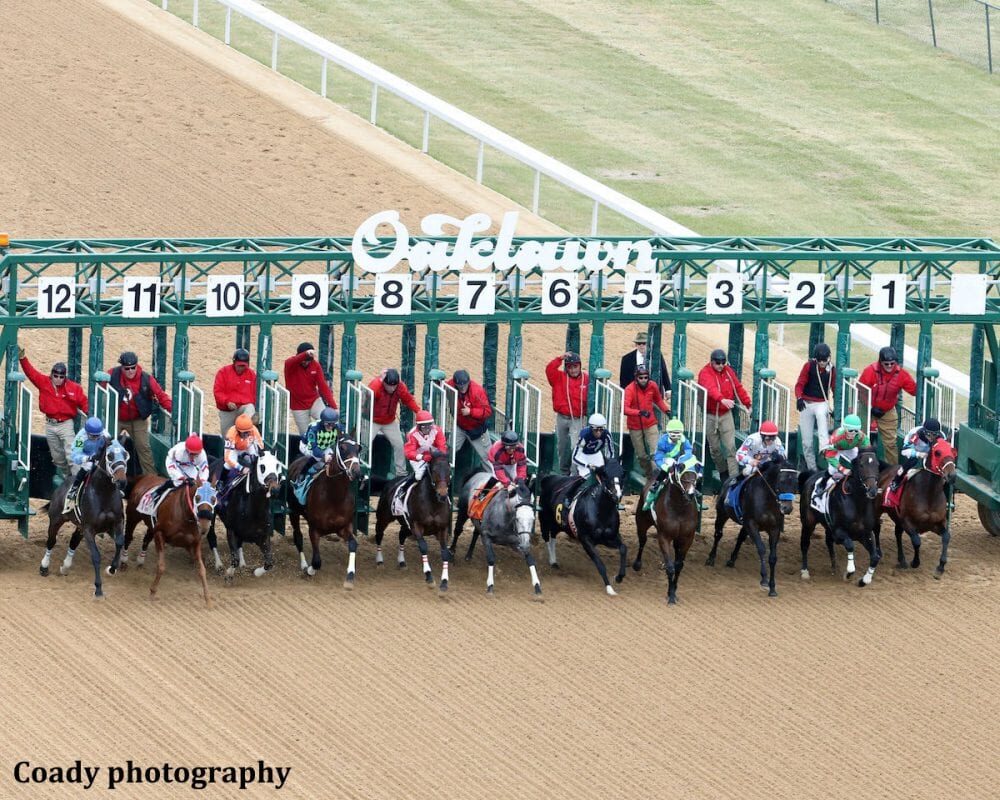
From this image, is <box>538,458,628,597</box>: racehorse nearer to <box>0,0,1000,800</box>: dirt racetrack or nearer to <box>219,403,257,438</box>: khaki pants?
<box>0,0,1000,800</box>: dirt racetrack

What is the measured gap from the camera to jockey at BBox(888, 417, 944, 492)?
22.9 metres

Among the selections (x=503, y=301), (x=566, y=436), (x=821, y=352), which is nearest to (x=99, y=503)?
(x=503, y=301)

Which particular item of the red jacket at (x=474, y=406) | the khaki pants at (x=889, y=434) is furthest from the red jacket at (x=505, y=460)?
the khaki pants at (x=889, y=434)

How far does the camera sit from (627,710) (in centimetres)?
2075

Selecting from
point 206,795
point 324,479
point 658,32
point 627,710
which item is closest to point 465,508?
point 324,479

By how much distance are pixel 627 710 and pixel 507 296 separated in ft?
16.0

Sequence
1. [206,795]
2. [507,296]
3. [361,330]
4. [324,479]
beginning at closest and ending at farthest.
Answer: [206,795], [324,479], [507,296], [361,330]

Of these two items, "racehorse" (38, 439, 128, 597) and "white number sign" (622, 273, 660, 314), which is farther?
"white number sign" (622, 273, 660, 314)

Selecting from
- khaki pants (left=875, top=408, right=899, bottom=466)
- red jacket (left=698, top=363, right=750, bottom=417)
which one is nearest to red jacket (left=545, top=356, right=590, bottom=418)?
red jacket (left=698, top=363, right=750, bottom=417)

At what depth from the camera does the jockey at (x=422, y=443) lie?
891 inches

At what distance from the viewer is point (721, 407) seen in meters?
24.3

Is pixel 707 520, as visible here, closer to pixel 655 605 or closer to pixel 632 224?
pixel 655 605

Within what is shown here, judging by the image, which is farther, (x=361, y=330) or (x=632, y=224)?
(x=632, y=224)

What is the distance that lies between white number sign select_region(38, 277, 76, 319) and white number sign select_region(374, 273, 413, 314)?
2.55 metres
